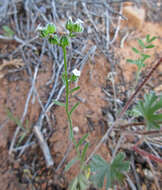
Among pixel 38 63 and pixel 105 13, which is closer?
pixel 38 63

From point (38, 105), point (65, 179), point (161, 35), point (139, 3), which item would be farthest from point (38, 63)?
point (139, 3)

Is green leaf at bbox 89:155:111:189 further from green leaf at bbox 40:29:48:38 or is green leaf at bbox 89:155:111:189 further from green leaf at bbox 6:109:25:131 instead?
green leaf at bbox 40:29:48:38

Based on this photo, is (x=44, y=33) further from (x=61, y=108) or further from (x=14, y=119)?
(x=14, y=119)

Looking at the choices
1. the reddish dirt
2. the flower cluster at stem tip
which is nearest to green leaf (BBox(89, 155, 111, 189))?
the reddish dirt

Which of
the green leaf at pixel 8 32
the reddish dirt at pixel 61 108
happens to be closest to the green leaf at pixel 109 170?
the reddish dirt at pixel 61 108

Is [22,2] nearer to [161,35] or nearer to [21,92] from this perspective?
[21,92]

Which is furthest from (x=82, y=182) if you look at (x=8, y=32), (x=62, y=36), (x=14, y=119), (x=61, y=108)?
(x=8, y=32)

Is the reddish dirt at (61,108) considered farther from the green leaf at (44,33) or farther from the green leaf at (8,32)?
the green leaf at (44,33)

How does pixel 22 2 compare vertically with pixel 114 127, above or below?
above
